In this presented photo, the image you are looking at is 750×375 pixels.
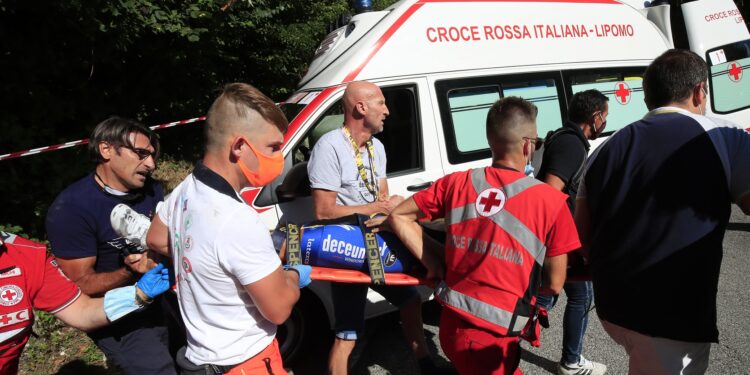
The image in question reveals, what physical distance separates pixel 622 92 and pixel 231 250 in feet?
14.4

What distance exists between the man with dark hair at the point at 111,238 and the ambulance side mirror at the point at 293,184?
3.02 ft

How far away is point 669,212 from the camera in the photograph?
5.65 ft

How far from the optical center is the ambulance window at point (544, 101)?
3988 millimetres

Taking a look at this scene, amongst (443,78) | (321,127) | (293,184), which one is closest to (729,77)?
(443,78)

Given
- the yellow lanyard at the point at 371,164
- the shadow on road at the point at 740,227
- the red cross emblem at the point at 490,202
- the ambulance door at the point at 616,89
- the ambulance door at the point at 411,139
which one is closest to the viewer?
the red cross emblem at the point at 490,202

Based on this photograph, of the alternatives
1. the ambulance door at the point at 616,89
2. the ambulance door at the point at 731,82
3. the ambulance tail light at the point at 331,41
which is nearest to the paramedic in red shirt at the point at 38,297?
the ambulance tail light at the point at 331,41

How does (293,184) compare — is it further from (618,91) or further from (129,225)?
(618,91)

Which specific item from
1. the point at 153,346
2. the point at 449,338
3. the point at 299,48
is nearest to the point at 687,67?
the point at 449,338

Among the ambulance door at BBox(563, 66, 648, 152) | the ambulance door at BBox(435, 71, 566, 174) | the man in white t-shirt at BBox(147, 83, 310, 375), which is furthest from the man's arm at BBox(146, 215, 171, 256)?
the ambulance door at BBox(563, 66, 648, 152)

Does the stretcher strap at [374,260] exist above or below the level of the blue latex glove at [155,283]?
below

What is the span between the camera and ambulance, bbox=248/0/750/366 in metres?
3.21

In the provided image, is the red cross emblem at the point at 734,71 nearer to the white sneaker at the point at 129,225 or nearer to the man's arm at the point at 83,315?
the white sneaker at the point at 129,225

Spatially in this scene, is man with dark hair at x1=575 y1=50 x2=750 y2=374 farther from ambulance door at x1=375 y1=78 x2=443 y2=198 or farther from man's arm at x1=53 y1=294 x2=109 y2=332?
man's arm at x1=53 y1=294 x2=109 y2=332

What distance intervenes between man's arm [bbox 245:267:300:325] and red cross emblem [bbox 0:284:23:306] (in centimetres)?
90
